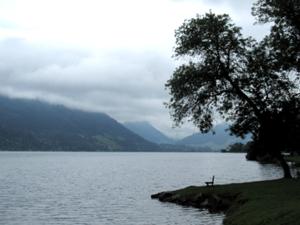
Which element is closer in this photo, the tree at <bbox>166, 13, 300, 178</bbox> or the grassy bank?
the grassy bank

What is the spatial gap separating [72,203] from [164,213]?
59.3ft

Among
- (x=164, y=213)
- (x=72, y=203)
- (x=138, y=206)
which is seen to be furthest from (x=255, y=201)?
(x=72, y=203)

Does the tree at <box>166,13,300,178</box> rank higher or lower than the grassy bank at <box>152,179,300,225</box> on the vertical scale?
higher

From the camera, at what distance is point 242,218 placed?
35562mm

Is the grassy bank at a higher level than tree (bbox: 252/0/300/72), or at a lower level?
lower

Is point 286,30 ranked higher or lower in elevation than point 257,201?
higher

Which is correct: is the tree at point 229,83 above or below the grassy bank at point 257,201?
above

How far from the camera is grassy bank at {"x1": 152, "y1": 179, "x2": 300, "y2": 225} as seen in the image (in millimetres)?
31375

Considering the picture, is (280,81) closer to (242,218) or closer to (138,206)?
(138,206)

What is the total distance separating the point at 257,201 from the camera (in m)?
41.6

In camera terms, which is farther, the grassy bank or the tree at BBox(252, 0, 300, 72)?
the tree at BBox(252, 0, 300, 72)

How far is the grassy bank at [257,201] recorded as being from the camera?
31.4 meters

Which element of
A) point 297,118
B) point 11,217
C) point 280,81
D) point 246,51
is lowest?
point 11,217

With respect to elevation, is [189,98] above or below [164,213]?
above
